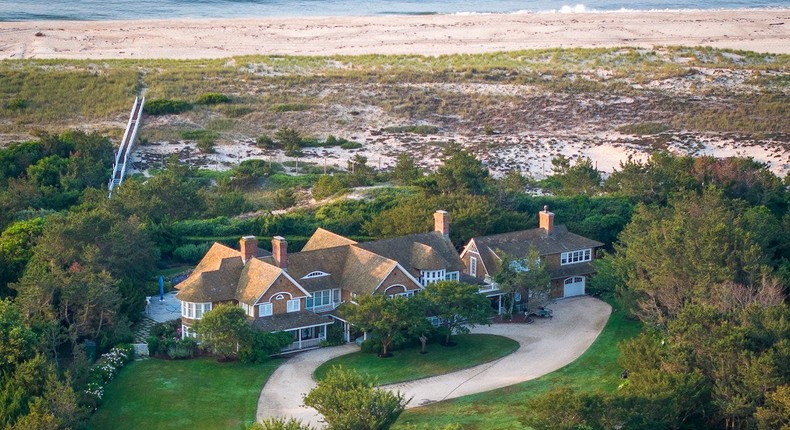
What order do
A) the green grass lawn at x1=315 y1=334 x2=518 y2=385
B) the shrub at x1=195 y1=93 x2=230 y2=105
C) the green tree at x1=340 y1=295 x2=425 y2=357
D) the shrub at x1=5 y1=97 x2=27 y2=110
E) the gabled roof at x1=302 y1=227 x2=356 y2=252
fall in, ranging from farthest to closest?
the shrub at x1=195 y1=93 x2=230 y2=105 → the shrub at x1=5 y1=97 x2=27 y2=110 → the gabled roof at x1=302 y1=227 x2=356 y2=252 → the green tree at x1=340 y1=295 x2=425 y2=357 → the green grass lawn at x1=315 y1=334 x2=518 y2=385

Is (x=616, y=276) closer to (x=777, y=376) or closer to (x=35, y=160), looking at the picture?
(x=777, y=376)

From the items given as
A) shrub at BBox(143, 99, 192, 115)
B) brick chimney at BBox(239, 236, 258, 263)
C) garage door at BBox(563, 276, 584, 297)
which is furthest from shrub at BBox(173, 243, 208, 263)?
shrub at BBox(143, 99, 192, 115)

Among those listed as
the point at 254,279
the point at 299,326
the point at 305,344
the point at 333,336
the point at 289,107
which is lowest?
the point at 305,344

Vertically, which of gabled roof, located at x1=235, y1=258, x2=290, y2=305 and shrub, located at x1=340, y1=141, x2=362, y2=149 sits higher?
shrub, located at x1=340, y1=141, x2=362, y2=149

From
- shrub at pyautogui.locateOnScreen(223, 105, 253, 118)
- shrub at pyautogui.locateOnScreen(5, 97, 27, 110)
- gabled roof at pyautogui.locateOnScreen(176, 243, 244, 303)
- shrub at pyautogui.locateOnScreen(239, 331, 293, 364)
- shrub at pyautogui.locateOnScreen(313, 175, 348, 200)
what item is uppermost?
→ shrub at pyautogui.locateOnScreen(5, 97, 27, 110)

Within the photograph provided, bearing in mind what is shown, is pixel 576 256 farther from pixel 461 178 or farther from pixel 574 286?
pixel 461 178

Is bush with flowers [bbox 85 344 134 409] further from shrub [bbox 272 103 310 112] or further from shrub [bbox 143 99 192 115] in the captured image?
shrub [bbox 272 103 310 112]

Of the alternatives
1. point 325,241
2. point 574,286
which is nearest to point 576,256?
point 574,286
